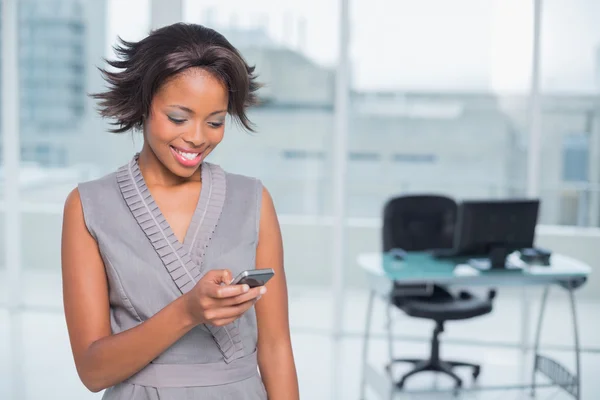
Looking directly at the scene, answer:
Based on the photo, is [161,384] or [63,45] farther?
[63,45]

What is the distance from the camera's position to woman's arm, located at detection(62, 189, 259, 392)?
3.10 ft

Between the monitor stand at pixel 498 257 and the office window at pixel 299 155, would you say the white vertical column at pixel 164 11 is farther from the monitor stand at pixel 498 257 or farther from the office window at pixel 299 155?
the monitor stand at pixel 498 257

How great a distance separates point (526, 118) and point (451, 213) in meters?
1.07

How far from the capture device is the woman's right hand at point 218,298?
0.92m

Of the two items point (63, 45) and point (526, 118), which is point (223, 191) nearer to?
point (526, 118)

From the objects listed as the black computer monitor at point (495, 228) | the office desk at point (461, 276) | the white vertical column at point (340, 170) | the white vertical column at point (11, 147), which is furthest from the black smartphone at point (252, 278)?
the white vertical column at point (11, 147)

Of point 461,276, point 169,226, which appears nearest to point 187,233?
point 169,226

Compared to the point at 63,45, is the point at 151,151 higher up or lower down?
lower down

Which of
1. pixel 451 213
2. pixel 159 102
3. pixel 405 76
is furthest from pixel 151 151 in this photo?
pixel 405 76

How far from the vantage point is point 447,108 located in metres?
5.00

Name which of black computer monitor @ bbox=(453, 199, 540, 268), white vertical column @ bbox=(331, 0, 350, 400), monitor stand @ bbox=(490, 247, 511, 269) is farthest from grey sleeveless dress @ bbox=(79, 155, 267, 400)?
white vertical column @ bbox=(331, 0, 350, 400)

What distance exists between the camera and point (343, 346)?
16.2 ft

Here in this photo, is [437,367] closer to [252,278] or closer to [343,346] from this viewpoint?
[343,346]

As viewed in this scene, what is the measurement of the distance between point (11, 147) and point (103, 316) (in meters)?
4.99
